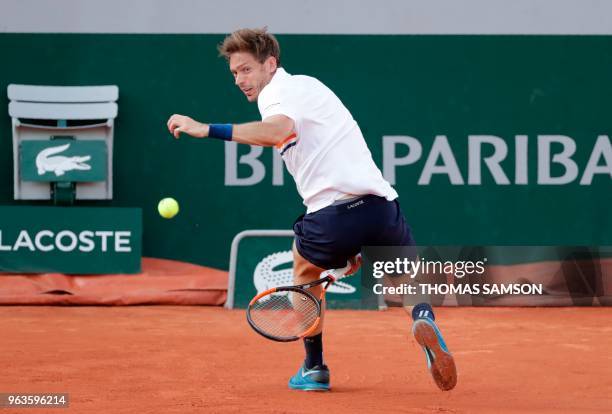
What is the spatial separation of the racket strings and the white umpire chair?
164 inches

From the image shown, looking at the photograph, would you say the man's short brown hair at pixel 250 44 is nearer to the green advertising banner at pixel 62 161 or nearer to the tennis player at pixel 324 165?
the tennis player at pixel 324 165

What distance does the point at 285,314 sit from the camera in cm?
416

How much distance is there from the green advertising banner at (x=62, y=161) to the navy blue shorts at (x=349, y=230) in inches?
162

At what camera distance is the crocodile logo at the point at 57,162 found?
7969 millimetres

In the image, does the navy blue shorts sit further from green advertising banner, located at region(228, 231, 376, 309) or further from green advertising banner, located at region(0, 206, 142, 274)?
green advertising banner, located at region(0, 206, 142, 274)

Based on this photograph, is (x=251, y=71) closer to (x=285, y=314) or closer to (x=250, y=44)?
(x=250, y=44)

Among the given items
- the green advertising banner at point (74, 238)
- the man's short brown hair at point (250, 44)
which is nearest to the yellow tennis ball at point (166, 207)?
the green advertising banner at point (74, 238)

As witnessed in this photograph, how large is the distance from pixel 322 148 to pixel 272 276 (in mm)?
3708

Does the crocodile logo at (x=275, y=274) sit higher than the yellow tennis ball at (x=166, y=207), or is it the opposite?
the yellow tennis ball at (x=166, y=207)

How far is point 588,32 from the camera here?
8516mm

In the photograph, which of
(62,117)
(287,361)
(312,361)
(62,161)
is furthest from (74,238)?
(312,361)

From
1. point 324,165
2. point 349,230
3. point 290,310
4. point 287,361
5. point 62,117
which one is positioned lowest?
point 287,361

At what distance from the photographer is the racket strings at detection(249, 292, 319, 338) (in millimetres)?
4121

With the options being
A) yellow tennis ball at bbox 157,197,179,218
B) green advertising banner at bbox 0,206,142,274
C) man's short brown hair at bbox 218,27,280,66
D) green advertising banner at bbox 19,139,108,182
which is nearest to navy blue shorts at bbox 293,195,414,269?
man's short brown hair at bbox 218,27,280,66
